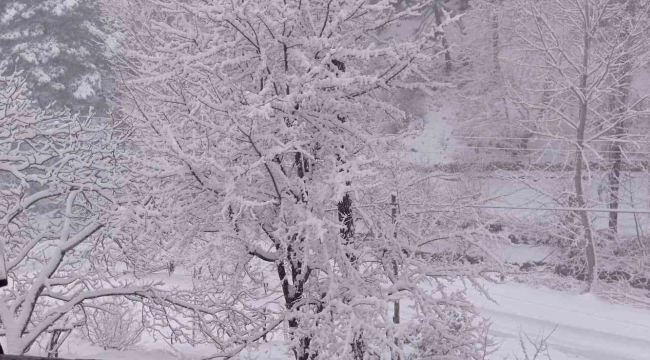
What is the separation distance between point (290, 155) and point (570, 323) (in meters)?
11.5

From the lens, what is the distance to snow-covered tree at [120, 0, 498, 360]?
734 cm

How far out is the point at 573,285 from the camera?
18766 mm

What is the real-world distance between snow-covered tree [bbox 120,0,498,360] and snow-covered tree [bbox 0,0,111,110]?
18.9 m

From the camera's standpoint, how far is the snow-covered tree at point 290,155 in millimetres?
7340

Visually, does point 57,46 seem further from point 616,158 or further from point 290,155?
point 616,158

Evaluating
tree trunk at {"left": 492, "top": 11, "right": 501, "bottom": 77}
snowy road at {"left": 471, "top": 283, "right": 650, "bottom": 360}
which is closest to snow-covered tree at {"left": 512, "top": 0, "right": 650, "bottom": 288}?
snowy road at {"left": 471, "top": 283, "right": 650, "bottom": 360}

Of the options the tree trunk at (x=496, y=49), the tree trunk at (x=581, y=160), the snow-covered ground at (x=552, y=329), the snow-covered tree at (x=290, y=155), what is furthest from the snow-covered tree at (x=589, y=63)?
the snow-covered tree at (x=290, y=155)

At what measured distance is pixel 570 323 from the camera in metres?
16.3

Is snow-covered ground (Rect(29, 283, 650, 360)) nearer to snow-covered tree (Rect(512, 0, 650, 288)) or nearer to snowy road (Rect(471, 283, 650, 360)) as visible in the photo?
snowy road (Rect(471, 283, 650, 360))

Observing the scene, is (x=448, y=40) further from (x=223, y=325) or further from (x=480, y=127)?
(x=223, y=325)

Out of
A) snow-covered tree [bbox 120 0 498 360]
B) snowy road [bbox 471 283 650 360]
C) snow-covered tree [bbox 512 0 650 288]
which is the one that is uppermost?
snow-covered tree [bbox 512 0 650 288]

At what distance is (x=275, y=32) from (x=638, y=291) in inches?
634

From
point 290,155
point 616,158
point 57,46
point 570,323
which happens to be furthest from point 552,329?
point 57,46

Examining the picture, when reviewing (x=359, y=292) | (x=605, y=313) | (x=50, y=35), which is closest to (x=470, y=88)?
(x=605, y=313)
